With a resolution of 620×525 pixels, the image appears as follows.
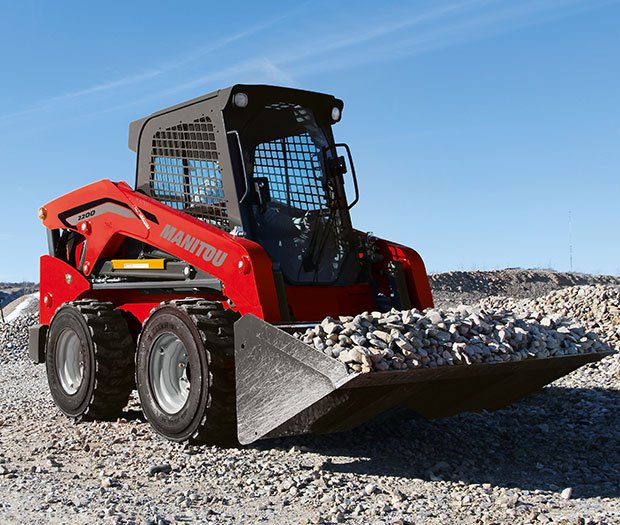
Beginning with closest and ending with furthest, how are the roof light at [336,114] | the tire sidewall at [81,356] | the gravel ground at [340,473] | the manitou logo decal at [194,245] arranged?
the gravel ground at [340,473] < the manitou logo decal at [194,245] < the tire sidewall at [81,356] < the roof light at [336,114]

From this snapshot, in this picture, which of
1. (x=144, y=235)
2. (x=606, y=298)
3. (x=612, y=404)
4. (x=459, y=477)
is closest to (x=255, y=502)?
(x=459, y=477)

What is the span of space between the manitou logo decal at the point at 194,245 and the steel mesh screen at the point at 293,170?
0.85 metres

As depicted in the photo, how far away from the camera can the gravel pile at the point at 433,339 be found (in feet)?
17.1

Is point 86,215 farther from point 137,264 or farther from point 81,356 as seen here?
point 81,356

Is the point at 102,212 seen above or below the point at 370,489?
above

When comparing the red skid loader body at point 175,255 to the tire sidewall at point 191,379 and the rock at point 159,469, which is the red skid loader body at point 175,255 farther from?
the rock at point 159,469

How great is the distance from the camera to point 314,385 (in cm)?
519

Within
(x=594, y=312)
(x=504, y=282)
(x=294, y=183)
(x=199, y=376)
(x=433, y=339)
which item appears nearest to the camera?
(x=433, y=339)

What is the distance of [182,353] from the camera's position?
6.73m

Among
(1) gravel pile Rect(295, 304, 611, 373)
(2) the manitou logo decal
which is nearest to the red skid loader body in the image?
(2) the manitou logo decal

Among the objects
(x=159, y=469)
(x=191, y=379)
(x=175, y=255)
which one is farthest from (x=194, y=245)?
(x=159, y=469)

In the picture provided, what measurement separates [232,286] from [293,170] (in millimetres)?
1524

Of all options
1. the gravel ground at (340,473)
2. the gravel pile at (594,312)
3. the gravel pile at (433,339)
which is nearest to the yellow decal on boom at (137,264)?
the gravel ground at (340,473)

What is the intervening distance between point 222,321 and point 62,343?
284cm
